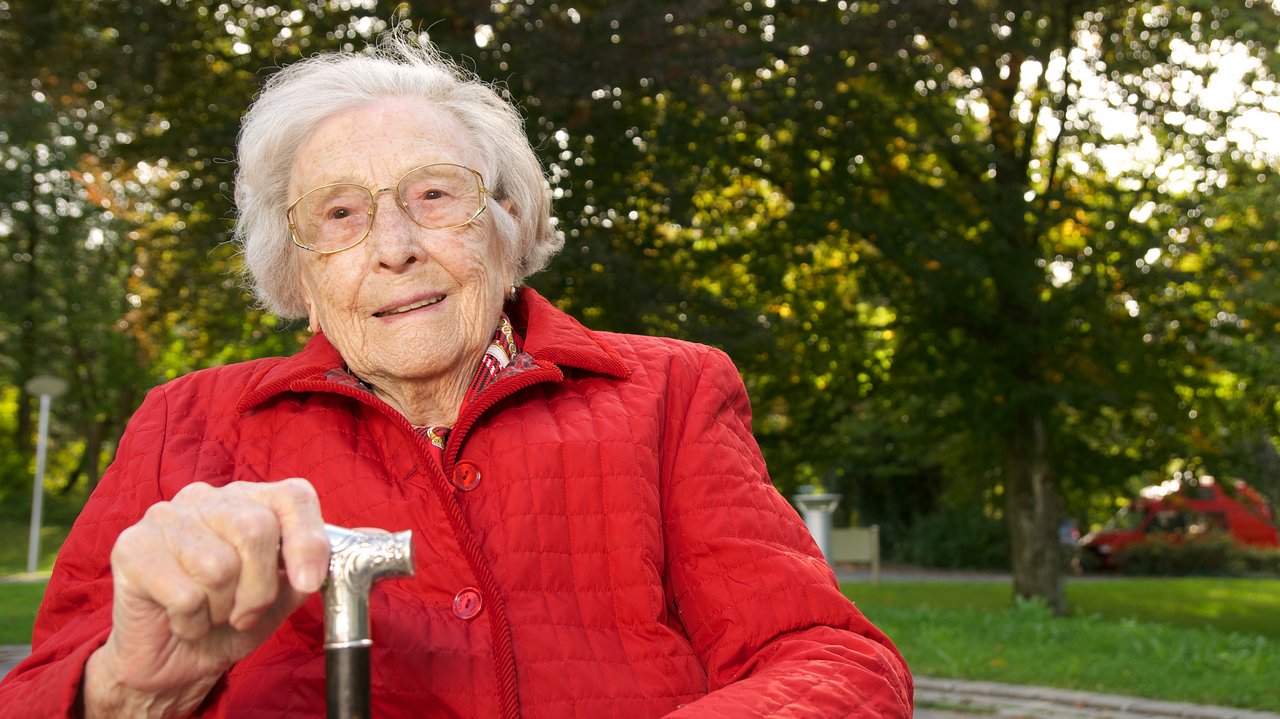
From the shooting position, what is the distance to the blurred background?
10719 millimetres

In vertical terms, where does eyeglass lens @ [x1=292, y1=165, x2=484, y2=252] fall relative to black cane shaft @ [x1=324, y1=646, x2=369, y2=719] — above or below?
above

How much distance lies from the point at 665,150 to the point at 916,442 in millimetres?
5561

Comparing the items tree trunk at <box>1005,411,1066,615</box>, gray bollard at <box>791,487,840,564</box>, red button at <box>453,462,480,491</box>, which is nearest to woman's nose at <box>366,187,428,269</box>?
red button at <box>453,462,480,491</box>

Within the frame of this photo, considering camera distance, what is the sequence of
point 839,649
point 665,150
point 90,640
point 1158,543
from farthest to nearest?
point 1158,543, point 665,150, point 839,649, point 90,640

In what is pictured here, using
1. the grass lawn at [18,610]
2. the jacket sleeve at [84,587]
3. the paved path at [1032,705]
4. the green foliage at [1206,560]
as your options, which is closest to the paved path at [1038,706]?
the paved path at [1032,705]

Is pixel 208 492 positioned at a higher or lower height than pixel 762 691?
higher

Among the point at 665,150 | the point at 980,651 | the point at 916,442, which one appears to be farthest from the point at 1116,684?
the point at 916,442

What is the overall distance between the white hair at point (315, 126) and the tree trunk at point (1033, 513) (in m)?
13.3

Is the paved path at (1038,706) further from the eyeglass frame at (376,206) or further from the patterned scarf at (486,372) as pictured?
the eyeglass frame at (376,206)

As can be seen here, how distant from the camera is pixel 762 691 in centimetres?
166

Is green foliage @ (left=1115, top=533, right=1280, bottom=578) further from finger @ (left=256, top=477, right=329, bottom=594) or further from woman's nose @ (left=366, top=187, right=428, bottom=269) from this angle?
finger @ (left=256, top=477, right=329, bottom=594)

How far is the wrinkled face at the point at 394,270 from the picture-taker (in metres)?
2.10

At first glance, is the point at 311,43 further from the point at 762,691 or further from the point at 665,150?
the point at 762,691

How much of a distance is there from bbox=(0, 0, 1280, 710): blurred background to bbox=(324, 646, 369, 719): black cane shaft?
7.64 meters
